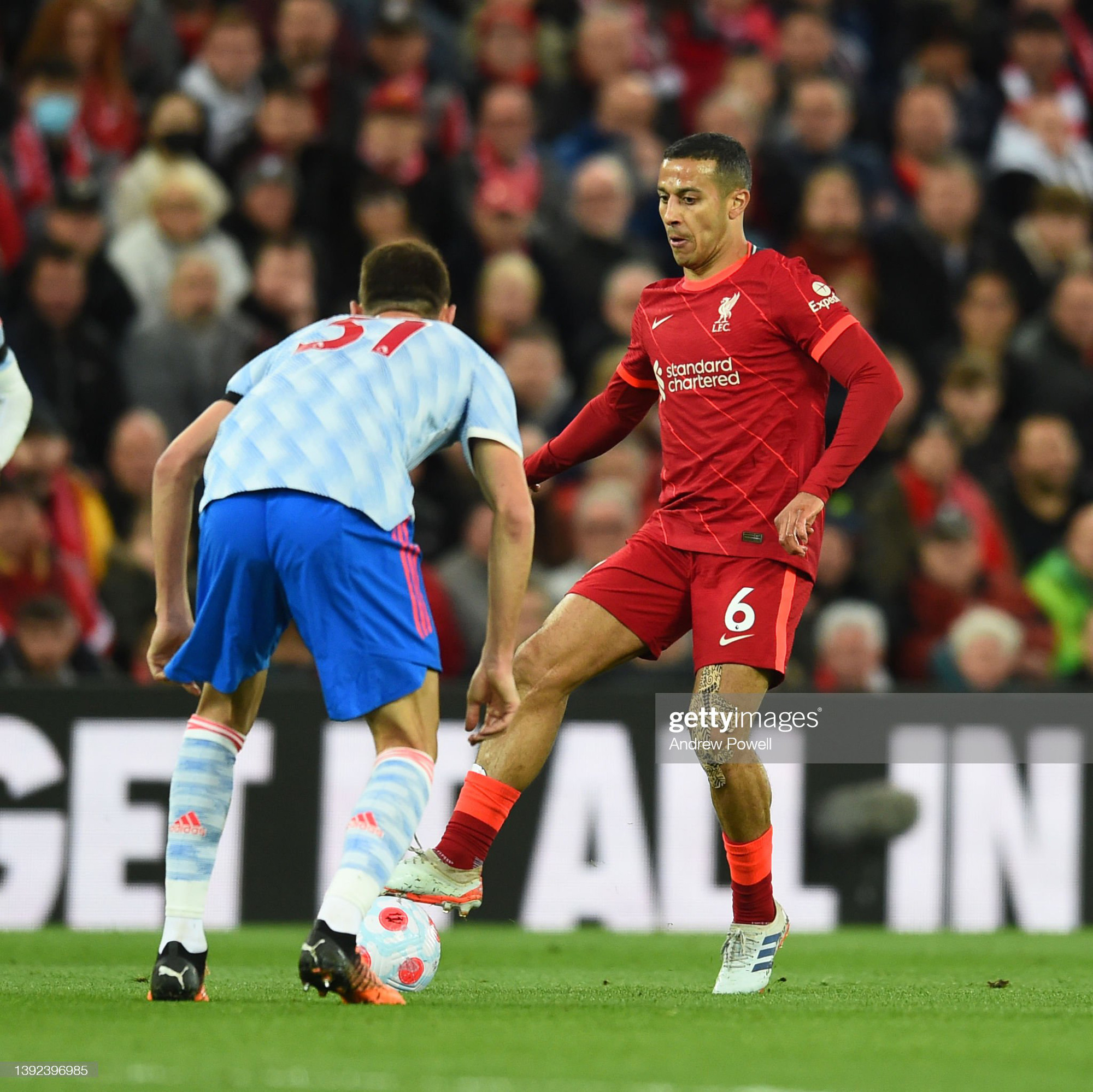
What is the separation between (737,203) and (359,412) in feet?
5.29

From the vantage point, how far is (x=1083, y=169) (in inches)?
565

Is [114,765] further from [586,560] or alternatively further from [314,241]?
[314,241]

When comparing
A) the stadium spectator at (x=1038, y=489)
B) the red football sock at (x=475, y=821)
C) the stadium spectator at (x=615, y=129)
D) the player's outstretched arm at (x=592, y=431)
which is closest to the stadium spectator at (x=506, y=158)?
the stadium spectator at (x=615, y=129)

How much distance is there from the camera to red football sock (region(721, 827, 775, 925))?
6.52 metres

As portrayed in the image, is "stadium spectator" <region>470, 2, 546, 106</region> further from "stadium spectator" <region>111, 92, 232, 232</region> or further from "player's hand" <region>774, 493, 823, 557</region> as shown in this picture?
"player's hand" <region>774, 493, 823, 557</region>

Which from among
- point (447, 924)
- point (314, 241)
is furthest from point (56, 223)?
point (447, 924)

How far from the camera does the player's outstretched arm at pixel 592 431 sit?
277 inches

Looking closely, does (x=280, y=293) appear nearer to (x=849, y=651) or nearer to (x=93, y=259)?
(x=93, y=259)

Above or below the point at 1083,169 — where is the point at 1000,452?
below

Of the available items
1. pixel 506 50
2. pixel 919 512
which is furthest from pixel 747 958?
pixel 506 50

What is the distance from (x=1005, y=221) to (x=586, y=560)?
4.77m

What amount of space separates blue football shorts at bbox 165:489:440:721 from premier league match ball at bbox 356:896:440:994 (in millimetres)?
776

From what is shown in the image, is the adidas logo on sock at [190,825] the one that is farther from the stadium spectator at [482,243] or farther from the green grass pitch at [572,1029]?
the stadium spectator at [482,243]

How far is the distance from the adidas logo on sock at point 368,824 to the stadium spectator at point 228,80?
7.33m
